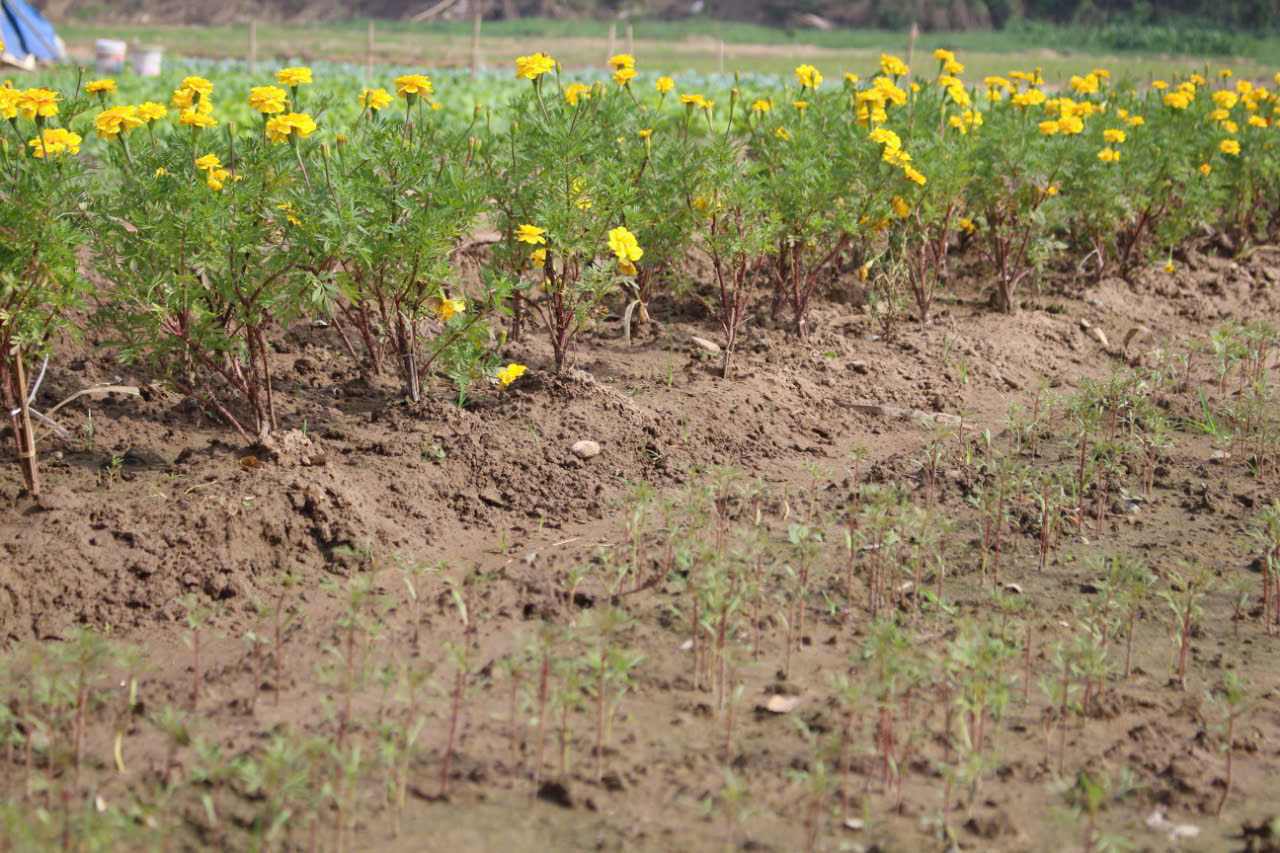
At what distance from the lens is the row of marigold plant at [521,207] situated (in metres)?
4.64

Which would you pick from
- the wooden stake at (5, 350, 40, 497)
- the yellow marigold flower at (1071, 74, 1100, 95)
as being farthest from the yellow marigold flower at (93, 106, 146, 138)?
the yellow marigold flower at (1071, 74, 1100, 95)

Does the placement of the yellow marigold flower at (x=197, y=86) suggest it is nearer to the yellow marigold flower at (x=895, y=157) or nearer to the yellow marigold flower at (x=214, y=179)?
the yellow marigold flower at (x=214, y=179)

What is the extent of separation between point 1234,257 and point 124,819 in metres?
8.61

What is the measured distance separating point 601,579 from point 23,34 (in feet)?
73.9

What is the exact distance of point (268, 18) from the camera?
51.4m

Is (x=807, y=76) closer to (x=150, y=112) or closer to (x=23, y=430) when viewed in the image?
(x=150, y=112)

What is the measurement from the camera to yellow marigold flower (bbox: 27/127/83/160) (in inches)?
174

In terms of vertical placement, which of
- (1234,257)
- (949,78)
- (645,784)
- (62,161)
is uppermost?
(949,78)

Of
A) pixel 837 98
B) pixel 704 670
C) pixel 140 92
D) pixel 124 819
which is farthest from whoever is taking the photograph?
pixel 140 92

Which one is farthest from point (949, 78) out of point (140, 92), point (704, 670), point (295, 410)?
point (140, 92)

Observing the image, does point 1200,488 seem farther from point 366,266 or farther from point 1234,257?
point 1234,257

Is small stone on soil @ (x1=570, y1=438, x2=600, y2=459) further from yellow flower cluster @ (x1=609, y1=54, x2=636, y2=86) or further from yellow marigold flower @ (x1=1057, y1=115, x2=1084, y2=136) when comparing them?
yellow marigold flower @ (x1=1057, y1=115, x2=1084, y2=136)

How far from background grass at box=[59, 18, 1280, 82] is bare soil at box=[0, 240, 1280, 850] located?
71.4ft

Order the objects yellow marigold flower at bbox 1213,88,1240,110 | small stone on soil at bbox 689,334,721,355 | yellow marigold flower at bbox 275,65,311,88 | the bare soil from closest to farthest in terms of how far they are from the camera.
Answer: the bare soil
yellow marigold flower at bbox 275,65,311,88
small stone on soil at bbox 689,334,721,355
yellow marigold flower at bbox 1213,88,1240,110
